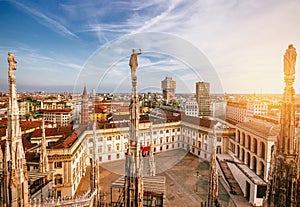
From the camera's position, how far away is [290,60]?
17.4 ft

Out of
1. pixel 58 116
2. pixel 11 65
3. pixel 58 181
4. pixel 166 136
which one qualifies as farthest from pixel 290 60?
pixel 58 116

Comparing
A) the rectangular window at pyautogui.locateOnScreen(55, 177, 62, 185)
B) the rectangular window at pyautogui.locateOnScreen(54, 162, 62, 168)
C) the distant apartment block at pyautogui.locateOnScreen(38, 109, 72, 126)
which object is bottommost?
the rectangular window at pyautogui.locateOnScreen(55, 177, 62, 185)

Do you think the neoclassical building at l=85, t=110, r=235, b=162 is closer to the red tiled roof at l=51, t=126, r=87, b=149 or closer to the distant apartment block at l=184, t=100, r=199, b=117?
the red tiled roof at l=51, t=126, r=87, b=149

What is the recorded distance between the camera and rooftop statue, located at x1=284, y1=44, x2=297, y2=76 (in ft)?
17.3

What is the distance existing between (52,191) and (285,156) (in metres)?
13.4

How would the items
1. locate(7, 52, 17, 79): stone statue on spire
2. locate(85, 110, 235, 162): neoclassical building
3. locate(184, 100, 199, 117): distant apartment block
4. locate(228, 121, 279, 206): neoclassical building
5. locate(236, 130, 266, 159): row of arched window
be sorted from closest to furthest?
locate(7, 52, 17, 79): stone statue on spire, locate(228, 121, 279, 206): neoclassical building, locate(236, 130, 266, 159): row of arched window, locate(85, 110, 235, 162): neoclassical building, locate(184, 100, 199, 117): distant apartment block

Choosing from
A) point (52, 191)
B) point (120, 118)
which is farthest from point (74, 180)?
point (120, 118)

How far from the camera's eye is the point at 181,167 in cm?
3547

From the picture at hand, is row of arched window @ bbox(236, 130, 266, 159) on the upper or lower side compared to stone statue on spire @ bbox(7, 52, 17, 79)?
lower

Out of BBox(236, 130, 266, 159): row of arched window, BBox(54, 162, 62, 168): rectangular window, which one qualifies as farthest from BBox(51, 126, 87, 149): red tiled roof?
BBox(236, 130, 266, 159): row of arched window

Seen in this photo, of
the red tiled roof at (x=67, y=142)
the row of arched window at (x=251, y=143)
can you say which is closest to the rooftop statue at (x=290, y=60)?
the row of arched window at (x=251, y=143)

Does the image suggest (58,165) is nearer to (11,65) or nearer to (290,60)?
(11,65)

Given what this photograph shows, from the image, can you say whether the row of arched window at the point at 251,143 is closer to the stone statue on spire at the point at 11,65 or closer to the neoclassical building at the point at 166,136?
the neoclassical building at the point at 166,136

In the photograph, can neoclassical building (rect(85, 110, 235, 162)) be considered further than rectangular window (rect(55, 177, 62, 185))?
Yes
